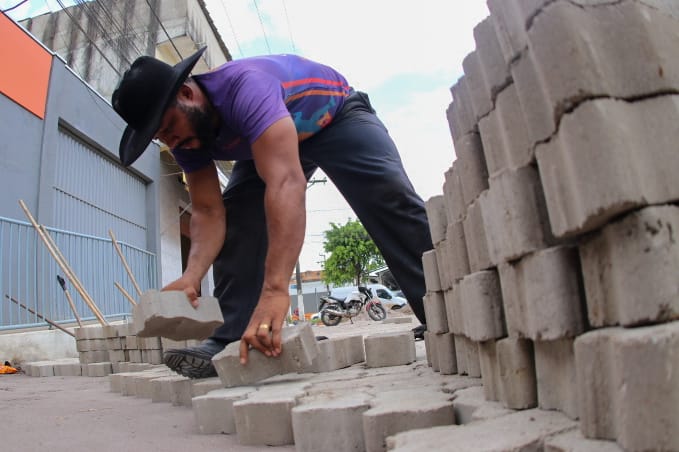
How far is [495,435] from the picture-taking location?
113 centimetres

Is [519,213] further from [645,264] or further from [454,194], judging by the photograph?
[454,194]

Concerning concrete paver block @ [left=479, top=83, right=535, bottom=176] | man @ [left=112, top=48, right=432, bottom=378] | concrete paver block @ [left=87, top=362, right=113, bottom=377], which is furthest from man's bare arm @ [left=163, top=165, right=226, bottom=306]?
concrete paver block @ [left=87, top=362, right=113, bottom=377]

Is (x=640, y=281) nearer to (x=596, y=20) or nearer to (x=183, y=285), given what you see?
(x=596, y=20)

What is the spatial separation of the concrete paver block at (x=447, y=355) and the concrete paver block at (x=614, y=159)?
1243mm

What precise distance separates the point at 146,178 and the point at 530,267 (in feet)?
40.3

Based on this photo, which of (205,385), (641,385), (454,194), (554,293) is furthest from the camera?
(205,385)

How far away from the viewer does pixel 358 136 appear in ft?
→ 9.57

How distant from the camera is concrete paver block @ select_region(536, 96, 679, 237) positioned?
90 cm

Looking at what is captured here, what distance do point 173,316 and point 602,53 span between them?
1.94 meters

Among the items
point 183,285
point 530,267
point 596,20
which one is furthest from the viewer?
point 183,285

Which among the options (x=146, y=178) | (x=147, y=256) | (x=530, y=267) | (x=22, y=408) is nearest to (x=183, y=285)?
(x=22, y=408)

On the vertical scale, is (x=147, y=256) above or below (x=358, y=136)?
above

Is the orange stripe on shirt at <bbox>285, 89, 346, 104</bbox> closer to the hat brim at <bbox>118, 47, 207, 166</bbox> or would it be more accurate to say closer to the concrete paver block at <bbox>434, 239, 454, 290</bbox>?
the hat brim at <bbox>118, 47, 207, 166</bbox>

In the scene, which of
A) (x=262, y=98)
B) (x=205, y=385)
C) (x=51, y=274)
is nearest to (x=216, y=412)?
(x=205, y=385)
